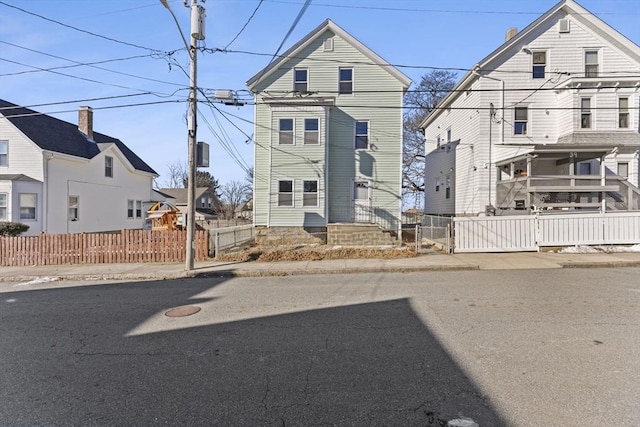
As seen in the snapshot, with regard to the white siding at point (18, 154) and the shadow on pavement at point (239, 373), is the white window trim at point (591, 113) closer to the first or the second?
the shadow on pavement at point (239, 373)

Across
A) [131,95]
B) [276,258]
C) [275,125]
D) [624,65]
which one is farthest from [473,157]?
[131,95]

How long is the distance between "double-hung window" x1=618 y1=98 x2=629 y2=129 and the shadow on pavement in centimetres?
1962

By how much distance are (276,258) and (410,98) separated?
29.8 meters

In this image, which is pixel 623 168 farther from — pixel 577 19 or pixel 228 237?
pixel 228 237

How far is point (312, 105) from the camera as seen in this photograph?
17953mm

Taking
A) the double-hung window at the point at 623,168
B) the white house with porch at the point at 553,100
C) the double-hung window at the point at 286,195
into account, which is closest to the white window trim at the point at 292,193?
the double-hung window at the point at 286,195

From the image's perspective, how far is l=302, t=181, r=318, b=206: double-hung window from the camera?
725 inches

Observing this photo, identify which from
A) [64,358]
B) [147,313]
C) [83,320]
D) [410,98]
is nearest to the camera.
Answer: [64,358]

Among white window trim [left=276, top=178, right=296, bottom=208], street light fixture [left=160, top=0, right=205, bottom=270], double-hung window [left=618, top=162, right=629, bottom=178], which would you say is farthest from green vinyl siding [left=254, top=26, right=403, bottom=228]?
double-hung window [left=618, top=162, right=629, bottom=178]

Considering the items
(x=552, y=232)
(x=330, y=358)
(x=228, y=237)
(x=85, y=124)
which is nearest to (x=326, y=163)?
(x=228, y=237)

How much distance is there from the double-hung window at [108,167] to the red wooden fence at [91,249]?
13.8 m

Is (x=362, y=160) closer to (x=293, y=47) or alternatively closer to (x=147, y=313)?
(x=293, y=47)

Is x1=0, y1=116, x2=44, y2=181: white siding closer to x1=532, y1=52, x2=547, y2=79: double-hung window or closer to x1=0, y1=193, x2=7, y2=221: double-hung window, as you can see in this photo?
x1=0, y1=193, x2=7, y2=221: double-hung window

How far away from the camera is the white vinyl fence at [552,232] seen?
13.1 meters
